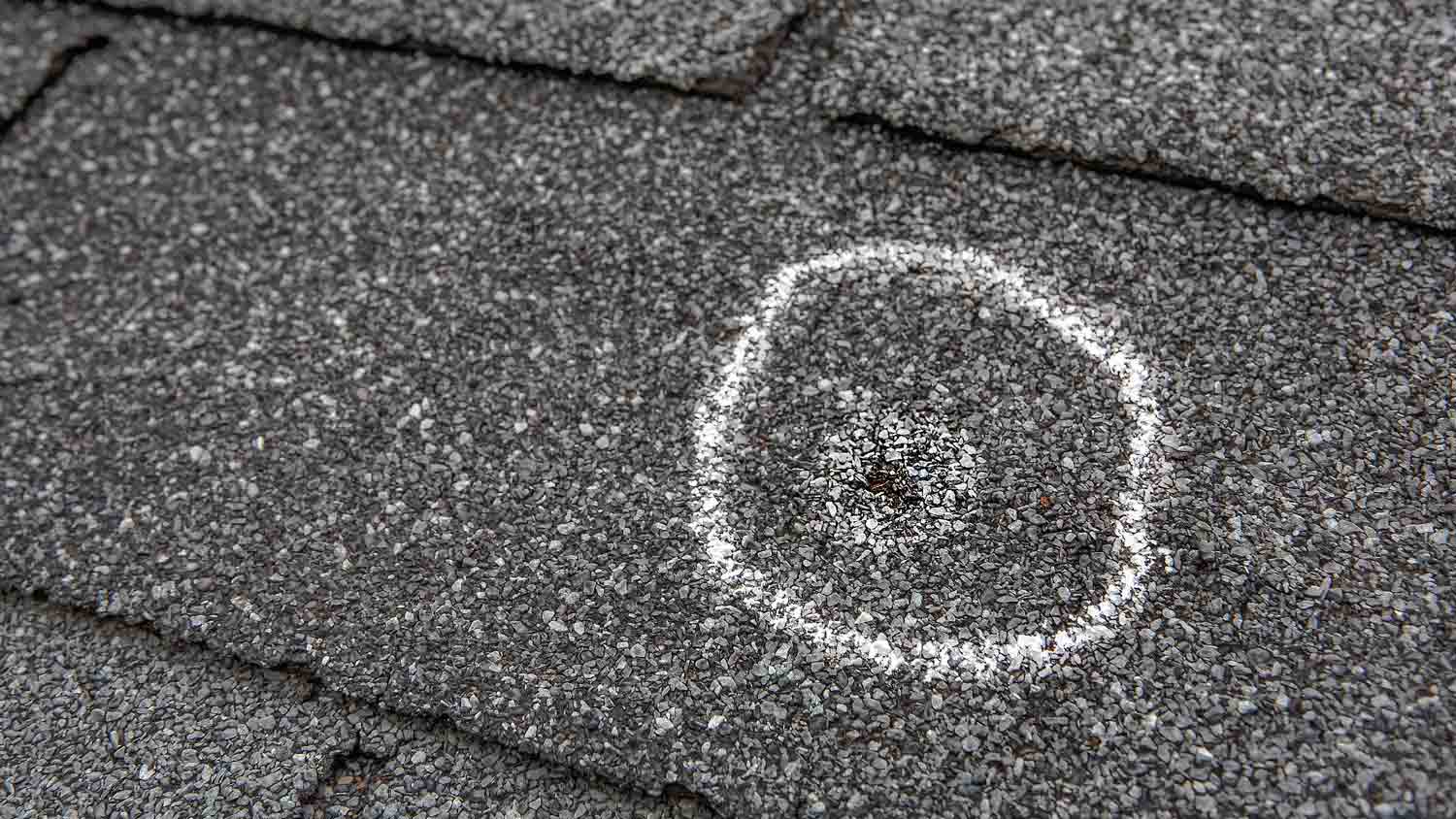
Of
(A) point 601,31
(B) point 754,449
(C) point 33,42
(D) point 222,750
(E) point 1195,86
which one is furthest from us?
(C) point 33,42

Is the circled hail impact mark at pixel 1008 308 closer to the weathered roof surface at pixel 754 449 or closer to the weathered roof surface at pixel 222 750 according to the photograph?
the weathered roof surface at pixel 754 449

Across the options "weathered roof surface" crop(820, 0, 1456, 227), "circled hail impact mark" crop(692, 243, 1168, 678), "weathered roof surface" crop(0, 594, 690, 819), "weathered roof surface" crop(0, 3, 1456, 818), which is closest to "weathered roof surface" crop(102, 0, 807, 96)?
"weathered roof surface" crop(0, 3, 1456, 818)

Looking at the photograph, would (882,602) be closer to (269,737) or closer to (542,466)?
(542,466)

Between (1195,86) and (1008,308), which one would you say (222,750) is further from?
(1195,86)

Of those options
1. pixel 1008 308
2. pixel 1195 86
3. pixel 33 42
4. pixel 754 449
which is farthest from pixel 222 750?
pixel 1195 86

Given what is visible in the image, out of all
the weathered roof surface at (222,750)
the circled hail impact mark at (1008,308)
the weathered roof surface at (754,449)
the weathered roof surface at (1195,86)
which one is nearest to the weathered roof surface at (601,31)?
the weathered roof surface at (754,449)

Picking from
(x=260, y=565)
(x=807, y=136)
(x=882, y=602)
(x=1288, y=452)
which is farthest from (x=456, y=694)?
(x=1288, y=452)
